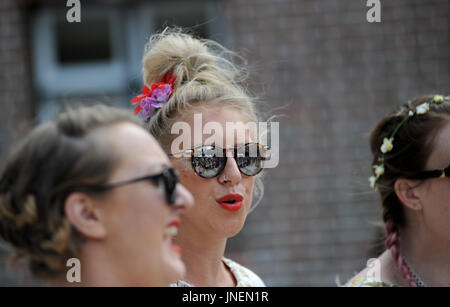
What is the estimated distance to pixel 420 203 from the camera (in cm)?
266

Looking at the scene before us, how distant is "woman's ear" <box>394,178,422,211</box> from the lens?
2.67 m

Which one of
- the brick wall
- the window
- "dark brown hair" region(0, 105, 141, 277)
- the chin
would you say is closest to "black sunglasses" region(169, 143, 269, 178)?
the chin

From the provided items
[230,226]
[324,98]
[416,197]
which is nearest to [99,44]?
[324,98]

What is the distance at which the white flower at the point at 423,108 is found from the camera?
2.75 meters

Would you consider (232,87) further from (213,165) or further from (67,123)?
(67,123)

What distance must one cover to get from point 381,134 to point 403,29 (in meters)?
2.36

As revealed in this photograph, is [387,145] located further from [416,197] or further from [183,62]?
[183,62]

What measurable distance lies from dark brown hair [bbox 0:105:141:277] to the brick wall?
3.12 meters

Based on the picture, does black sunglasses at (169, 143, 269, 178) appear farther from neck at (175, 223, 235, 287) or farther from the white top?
the white top

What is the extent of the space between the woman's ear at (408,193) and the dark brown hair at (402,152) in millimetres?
32

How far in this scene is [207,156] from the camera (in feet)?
7.68
